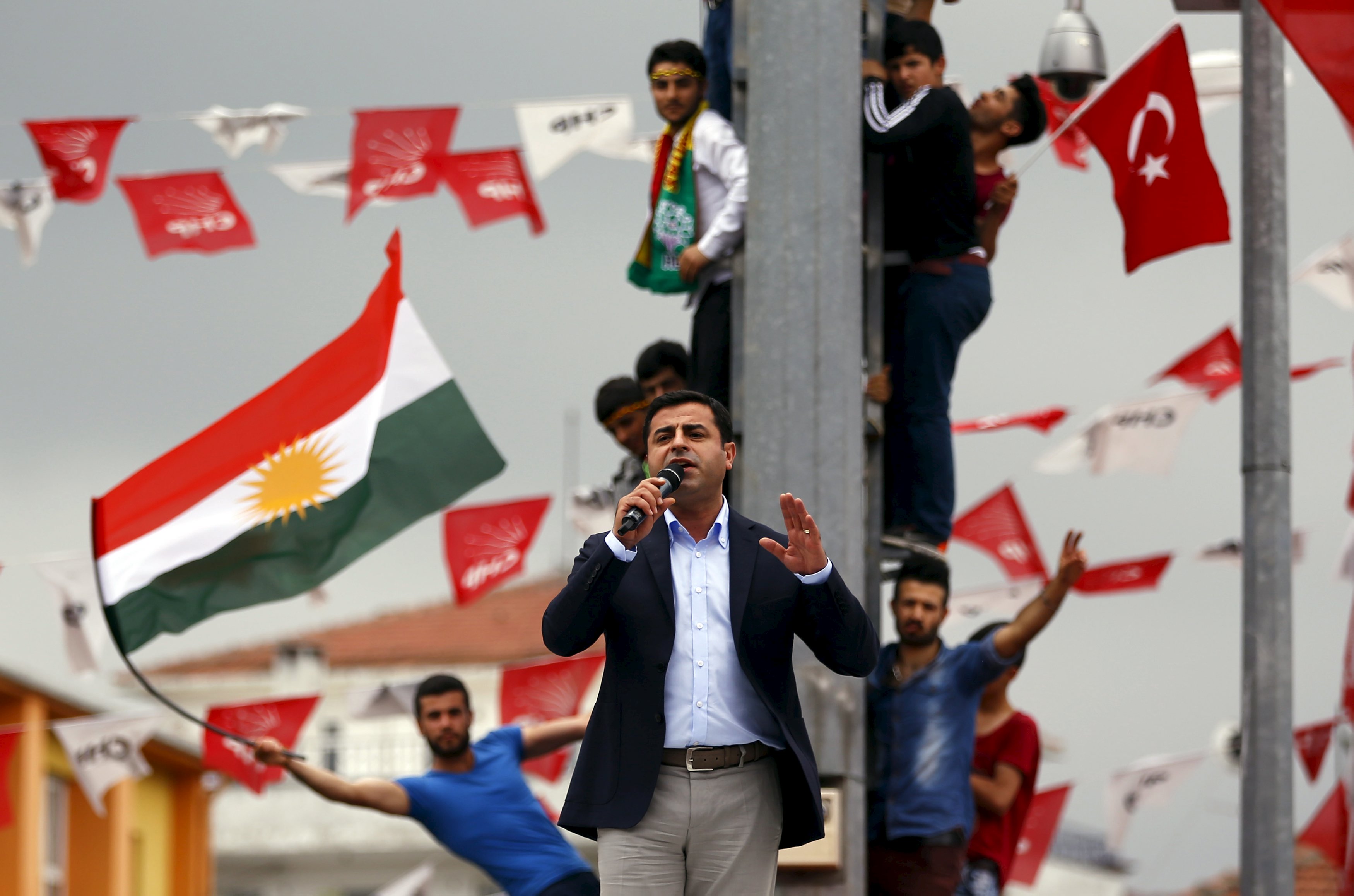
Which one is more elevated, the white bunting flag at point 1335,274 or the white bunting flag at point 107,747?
the white bunting flag at point 1335,274

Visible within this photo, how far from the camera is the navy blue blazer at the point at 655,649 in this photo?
6035 millimetres

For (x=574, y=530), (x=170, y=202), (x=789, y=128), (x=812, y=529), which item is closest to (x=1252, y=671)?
(x=789, y=128)

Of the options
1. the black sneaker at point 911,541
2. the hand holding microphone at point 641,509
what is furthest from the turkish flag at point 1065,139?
the hand holding microphone at point 641,509

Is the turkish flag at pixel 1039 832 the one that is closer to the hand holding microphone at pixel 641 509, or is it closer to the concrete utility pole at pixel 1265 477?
the concrete utility pole at pixel 1265 477

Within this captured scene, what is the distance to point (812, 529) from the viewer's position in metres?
5.91

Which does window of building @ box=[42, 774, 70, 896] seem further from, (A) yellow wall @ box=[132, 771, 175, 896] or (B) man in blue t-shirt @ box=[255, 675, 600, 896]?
(B) man in blue t-shirt @ box=[255, 675, 600, 896]

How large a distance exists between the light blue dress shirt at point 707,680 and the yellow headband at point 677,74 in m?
3.64

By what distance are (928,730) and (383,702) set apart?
5473 mm

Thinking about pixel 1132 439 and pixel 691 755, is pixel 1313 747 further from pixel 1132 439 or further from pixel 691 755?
pixel 691 755

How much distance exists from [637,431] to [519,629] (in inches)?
1588

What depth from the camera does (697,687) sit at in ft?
20.2

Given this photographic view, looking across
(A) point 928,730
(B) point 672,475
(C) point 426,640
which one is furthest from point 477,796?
(C) point 426,640

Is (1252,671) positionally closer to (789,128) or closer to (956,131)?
(956,131)

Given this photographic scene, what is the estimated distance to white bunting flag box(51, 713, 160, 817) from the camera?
15.4 metres
